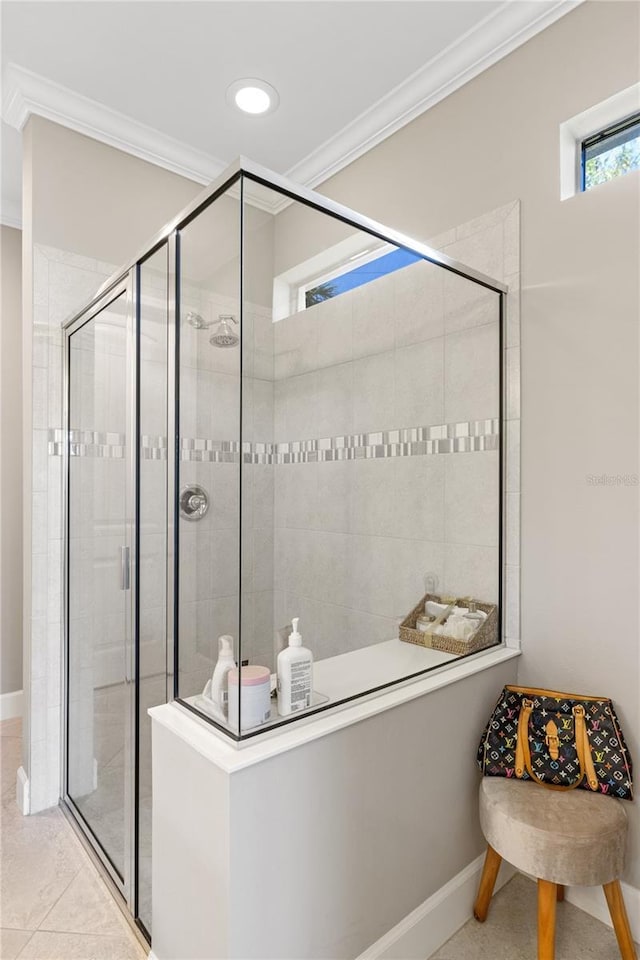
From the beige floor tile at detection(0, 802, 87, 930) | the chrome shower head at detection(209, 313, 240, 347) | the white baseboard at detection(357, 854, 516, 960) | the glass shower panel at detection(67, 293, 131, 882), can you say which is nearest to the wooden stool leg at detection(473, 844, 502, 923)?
the white baseboard at detection(357, 854, 516, 960)

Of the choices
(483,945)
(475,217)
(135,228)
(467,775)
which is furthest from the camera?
(135,228)

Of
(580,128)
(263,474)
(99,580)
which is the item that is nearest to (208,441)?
(263,474)

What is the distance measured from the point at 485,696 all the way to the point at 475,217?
1650 millimetres

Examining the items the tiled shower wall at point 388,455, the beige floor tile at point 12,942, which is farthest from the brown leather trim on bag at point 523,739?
the beige floor tile at point 12,942

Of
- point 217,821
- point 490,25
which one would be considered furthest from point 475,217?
point 217,821

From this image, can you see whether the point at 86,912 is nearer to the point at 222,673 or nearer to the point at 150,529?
the point at 222,673

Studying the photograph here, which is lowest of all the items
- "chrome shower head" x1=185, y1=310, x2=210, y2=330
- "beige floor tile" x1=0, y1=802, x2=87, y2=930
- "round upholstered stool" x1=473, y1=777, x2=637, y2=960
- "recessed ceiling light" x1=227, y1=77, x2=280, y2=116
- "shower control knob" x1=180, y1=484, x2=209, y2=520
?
"beige floor tile" x1=0, y1=802, x2=87, y2=930

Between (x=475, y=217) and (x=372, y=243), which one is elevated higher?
(x=475, y=217)

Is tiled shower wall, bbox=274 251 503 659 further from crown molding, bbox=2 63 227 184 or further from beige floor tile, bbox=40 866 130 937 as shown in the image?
crown molding, bbox=2 63 227 184

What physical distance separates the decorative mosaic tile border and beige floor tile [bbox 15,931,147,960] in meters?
1.37

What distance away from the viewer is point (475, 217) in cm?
200

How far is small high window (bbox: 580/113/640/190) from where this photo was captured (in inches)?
65.1

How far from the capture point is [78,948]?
1.55m

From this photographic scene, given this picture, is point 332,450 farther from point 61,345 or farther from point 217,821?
point 61,345
